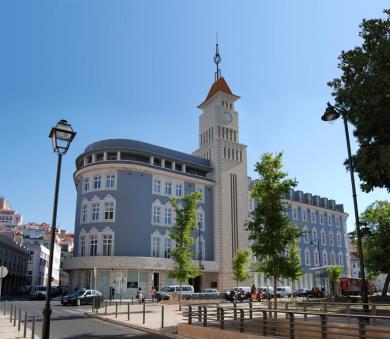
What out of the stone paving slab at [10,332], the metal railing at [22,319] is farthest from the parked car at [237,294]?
the stone paving slab at [10,332]

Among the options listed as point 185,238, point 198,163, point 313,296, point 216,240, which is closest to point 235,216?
point 216,240

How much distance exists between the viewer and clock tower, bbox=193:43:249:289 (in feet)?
183

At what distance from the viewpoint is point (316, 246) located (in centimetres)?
7238

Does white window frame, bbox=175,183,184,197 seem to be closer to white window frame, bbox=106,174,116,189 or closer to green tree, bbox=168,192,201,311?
white window frame, bbox=106,174,116,189

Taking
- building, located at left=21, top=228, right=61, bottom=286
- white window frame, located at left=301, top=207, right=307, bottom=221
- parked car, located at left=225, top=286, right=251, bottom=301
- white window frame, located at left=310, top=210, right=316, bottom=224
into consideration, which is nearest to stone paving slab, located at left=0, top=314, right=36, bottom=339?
parked car, located at left=225, top=286, right=251, bottom=301

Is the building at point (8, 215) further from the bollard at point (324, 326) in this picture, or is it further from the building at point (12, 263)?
the bollard at point (324, 326)

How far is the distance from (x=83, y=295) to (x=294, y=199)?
4484 centimetres

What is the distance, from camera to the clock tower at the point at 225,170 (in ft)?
183

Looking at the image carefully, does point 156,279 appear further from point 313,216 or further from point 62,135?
point 62,135

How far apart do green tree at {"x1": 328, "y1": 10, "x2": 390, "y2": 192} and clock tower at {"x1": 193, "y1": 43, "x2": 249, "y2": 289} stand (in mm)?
40172

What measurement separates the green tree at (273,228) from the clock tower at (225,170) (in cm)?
3392

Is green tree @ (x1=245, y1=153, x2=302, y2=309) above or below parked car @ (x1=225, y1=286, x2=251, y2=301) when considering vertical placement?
above

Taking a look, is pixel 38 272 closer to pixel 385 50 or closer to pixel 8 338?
pixel 8 338

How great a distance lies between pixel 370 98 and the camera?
15023 mm
